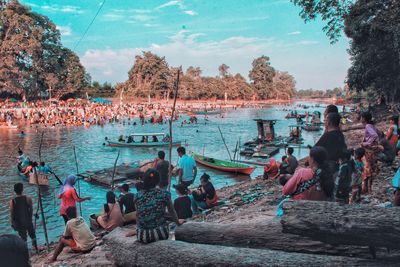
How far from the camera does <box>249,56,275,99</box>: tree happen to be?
116919 mm

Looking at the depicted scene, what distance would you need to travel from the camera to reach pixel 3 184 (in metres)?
18.2

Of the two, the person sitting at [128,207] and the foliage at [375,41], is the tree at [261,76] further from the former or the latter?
the person sitting at [128,207]

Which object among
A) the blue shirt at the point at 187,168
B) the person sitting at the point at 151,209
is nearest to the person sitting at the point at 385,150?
the blue shirt at the point at 187,168

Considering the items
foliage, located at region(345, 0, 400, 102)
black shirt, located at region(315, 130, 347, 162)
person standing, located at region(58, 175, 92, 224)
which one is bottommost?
person standing, located at region(58, 175, 92, 224)

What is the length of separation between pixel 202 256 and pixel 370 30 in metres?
21.1

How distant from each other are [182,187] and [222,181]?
10.3 metres

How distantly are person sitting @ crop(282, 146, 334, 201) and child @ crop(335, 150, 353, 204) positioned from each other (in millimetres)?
537

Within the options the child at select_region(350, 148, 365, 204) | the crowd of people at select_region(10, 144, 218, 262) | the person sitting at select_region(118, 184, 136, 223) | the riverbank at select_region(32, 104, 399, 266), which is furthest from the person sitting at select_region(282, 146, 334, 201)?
the person sitting at select_region(118, 184, 136, 223)

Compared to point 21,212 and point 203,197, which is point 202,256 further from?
point 203,197

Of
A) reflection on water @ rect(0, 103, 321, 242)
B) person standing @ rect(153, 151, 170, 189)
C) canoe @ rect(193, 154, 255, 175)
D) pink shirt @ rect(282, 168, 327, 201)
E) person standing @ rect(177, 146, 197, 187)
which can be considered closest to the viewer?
pink shirt @ rect(282, 168, 327, 201)

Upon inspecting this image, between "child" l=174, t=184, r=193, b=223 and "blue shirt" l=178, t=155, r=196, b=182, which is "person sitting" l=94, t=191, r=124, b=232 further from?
"blue shirt" l=178, t=155, r=196, b=182

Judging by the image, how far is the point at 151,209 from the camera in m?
4.55

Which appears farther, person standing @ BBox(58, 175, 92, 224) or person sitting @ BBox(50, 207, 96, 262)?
person standing @ BBox(58, 175, 92, 224)

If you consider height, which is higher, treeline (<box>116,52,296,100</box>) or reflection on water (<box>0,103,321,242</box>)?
treeline (<box>116,52,296,100</box>)
